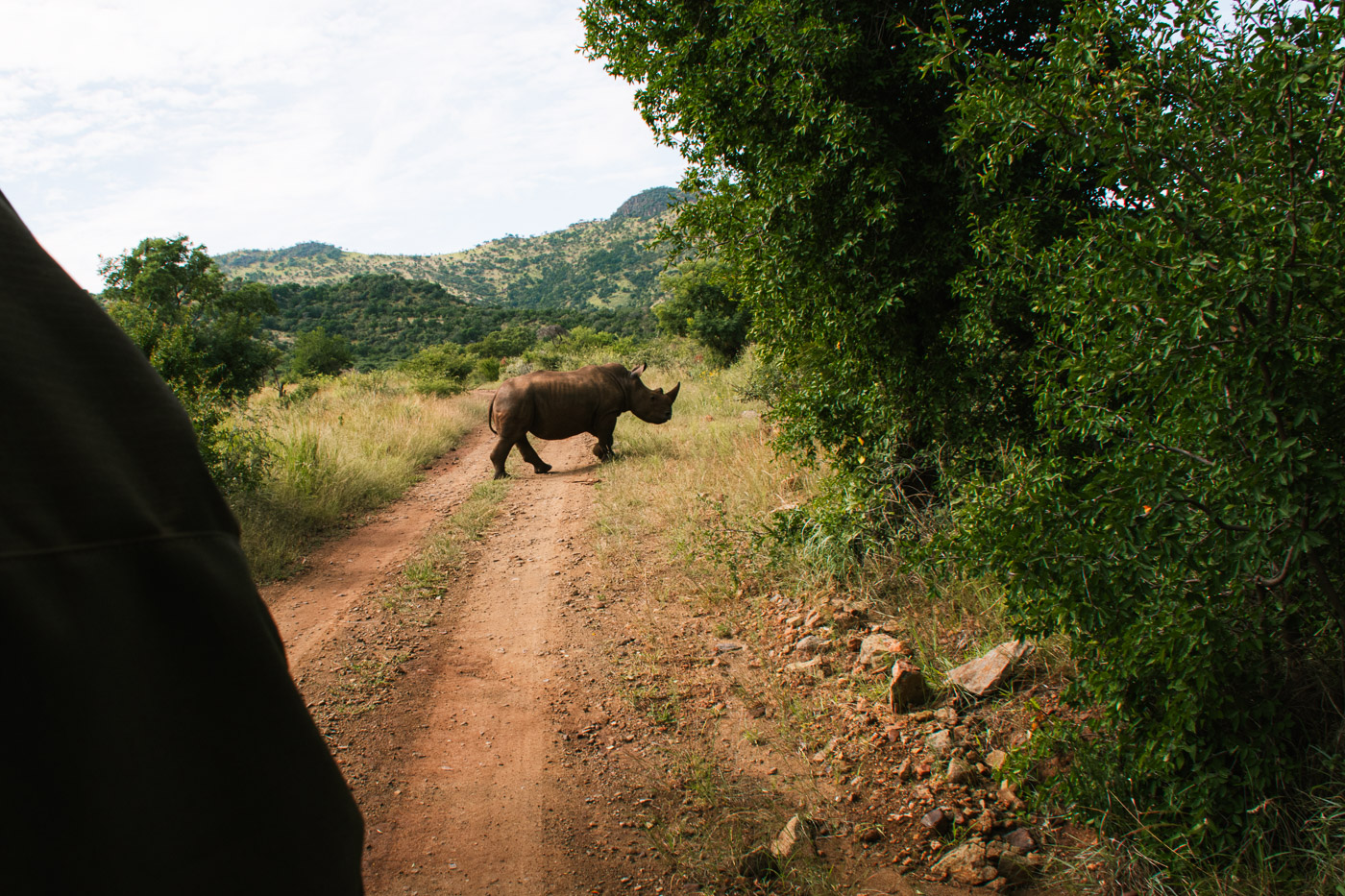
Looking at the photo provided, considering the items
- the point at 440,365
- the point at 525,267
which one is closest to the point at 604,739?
the point at 440,365

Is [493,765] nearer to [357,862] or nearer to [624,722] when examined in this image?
[624,722]

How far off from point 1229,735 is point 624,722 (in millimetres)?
2788

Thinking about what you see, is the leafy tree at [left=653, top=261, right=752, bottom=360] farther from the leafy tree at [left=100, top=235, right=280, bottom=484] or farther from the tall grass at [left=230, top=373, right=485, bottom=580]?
the leafy tree at [left=100, top=235, right=280, bottom=484]

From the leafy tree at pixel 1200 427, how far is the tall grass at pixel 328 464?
659cm

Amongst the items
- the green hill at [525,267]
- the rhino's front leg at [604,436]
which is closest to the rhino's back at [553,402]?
the rhino's front leg at [604,436]

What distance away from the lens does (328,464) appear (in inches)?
364

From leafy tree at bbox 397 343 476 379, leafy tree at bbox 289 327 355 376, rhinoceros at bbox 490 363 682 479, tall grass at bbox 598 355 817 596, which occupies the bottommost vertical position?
tall grass at bbox 598 355 817 596

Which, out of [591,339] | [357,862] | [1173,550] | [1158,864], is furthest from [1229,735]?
[591,339]

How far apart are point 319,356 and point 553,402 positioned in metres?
23.9

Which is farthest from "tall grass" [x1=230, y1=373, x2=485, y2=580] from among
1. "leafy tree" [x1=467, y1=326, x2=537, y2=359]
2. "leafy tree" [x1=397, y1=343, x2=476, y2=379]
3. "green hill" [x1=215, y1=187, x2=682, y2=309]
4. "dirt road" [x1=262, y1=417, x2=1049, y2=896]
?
→ "green hill" [x1=215, y1=187, x2=682, y2=309]

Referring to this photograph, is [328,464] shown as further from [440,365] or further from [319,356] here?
[319,356]

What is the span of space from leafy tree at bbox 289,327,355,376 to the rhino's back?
22339 mm

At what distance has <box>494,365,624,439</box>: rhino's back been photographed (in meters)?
11.2

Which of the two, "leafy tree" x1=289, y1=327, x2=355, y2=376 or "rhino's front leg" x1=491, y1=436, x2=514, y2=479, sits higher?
"leafy tree" x1=289, y1=327, x2=355, y2=376
